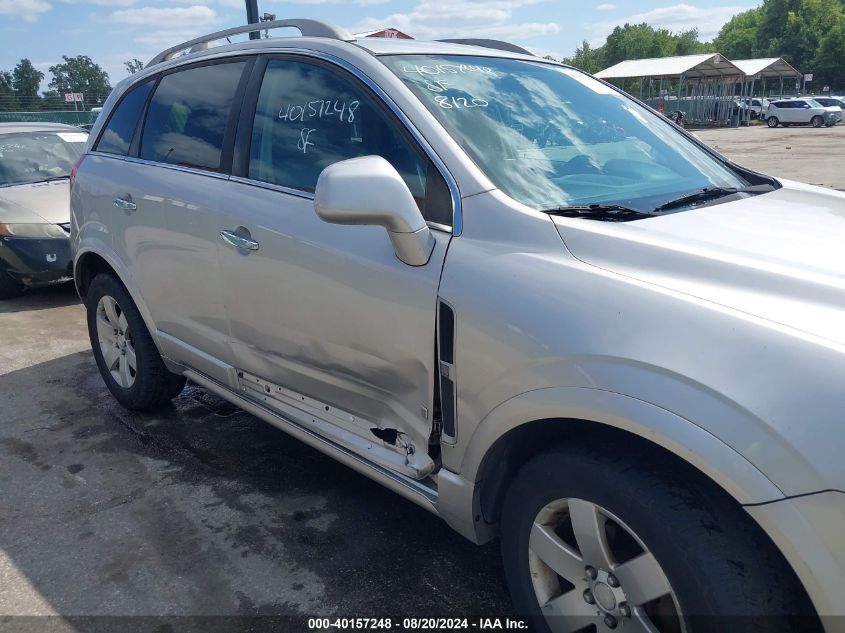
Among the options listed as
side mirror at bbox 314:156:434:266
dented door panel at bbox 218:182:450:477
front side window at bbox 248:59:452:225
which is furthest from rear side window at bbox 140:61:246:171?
side mirror at bbox 314:156:434:266

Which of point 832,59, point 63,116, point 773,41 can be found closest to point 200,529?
point 63,116

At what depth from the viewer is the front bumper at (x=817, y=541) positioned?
1317 mm

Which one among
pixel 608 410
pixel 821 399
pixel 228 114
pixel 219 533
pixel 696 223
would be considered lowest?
pixel 219 533

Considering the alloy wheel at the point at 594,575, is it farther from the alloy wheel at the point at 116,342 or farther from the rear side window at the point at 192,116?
the alloy wheel at the point at 116,342

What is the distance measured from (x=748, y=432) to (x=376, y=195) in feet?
3.64

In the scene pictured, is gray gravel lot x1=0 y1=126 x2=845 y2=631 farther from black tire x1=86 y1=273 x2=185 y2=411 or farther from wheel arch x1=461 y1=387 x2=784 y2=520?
wheel arch x1=461 y1=387 x2=784 y2=520

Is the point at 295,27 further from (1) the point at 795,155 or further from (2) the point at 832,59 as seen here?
(2) the point at 832,59

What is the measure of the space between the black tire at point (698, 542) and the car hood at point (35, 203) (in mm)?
6226

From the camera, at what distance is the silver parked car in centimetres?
627

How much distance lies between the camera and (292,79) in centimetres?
272

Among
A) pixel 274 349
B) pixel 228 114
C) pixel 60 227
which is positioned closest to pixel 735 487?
pixel 274 349

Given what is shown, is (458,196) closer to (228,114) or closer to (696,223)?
(696,223)

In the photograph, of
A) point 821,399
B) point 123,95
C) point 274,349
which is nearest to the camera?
point 821,399

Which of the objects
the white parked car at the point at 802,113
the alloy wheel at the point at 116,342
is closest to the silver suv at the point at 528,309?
the alloy wheel at the point at 116,342
